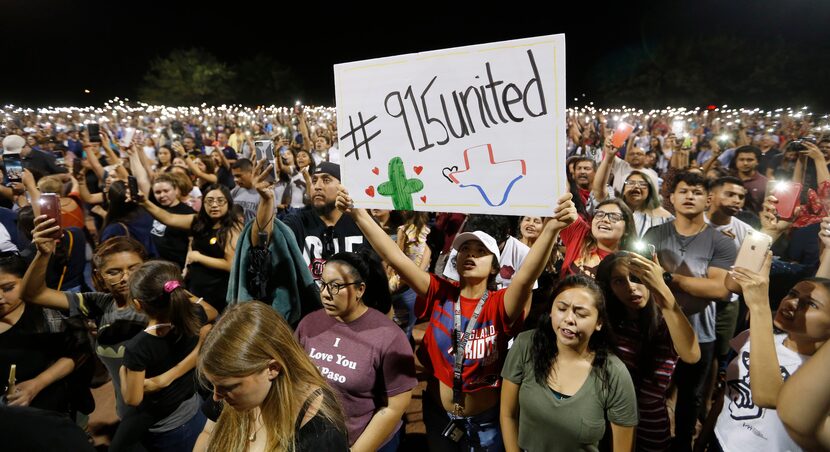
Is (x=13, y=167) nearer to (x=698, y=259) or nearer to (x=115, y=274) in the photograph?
(x=115, y=274)

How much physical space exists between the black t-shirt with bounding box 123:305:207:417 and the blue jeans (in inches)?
56.7

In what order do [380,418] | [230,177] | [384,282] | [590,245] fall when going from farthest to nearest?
1. [230,177]
2. [590,245]
3. [384,282]
4. [380,418]

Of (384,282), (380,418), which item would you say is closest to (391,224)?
(384,282)

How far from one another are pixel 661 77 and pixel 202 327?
1940 inches

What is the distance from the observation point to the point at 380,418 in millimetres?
2281

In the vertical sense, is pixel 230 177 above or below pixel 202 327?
above

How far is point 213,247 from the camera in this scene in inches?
158

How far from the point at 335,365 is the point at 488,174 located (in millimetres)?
1248

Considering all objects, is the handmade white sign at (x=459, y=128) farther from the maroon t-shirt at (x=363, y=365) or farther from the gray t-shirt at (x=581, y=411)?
the gray t-shirt at (x=581, y=411)

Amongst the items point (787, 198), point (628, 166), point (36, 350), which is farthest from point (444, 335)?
point (628, 166)

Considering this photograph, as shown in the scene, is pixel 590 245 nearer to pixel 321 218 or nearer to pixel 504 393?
pixel 504 393

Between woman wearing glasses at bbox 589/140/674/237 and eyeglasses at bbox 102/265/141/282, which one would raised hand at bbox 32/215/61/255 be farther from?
woman wearing glasses at bbox 589/140/674/237

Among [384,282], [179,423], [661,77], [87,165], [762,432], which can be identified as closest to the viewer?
[762,432]

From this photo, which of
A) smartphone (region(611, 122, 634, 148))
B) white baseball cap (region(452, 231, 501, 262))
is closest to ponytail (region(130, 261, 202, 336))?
white baseball cap (region(452, 231, 501, 262))
